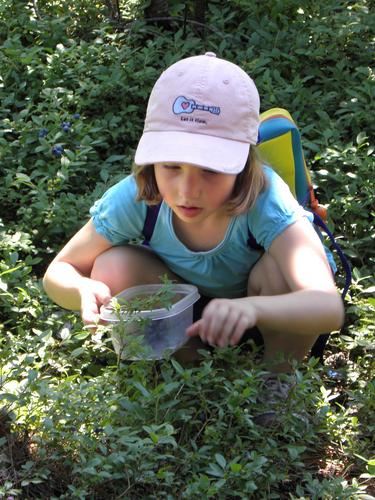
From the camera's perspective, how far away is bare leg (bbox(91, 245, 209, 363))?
3012 millimetres

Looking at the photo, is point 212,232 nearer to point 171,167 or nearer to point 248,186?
point 248,186

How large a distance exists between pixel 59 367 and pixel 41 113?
2.20 meters

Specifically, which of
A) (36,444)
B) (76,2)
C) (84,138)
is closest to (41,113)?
(84,138)

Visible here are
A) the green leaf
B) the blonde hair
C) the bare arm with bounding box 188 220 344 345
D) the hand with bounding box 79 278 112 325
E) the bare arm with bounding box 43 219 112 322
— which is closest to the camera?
the green leaf

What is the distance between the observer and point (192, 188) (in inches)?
105

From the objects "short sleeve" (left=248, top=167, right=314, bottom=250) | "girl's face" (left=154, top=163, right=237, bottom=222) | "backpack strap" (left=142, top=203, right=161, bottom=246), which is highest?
"girl's face" (left=154, top=163, right=237, bottom=222)

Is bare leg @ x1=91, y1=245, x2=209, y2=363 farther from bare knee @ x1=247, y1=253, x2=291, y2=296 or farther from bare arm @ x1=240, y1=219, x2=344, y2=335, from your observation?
bare arm @ x1=240, y1=219, x2=344, y2=335

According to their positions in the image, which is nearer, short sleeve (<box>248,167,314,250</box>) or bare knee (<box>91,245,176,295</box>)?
short sleeve (<box>248,167,314,250</box>)

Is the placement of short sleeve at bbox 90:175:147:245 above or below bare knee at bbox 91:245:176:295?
above

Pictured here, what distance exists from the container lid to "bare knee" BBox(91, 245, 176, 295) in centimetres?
6

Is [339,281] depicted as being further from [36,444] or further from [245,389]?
[36,444]

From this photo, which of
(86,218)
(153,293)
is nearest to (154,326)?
(153,293)

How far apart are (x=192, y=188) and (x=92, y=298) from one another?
457 mm

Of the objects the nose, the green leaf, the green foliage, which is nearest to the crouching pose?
the nose
